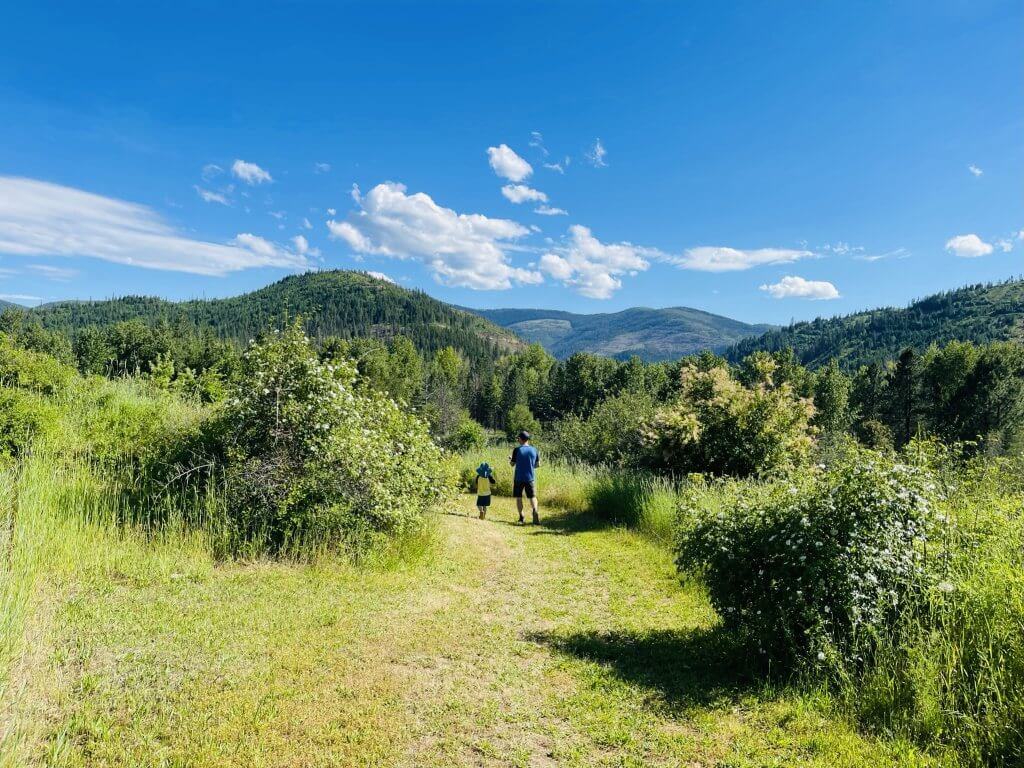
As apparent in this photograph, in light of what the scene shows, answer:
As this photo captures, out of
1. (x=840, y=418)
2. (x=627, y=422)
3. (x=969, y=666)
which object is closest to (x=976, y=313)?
(x=840, y=418)

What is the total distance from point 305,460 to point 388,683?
13.3ft

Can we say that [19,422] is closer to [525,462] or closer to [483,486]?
[483,486]

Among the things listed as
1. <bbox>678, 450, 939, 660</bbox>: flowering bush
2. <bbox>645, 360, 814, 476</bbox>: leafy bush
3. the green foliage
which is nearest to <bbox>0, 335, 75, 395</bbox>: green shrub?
<bbox>678, 450, 939, 660</bbox>: flowering bush

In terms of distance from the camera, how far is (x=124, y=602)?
4727 mm

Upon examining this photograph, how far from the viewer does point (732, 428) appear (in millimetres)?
12547

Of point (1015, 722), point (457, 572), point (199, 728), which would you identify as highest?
point (1015, 722)

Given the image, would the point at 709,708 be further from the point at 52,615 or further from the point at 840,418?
the point at 840,418

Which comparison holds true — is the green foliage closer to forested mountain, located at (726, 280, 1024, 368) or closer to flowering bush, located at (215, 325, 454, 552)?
flowering bush, located at (215, 325, 454, 552)

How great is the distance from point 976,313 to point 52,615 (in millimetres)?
231360

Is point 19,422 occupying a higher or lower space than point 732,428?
higher

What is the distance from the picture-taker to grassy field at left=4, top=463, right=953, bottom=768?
321cm

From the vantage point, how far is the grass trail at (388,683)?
322 cm

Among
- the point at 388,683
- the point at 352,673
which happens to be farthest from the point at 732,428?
the point at 352,673

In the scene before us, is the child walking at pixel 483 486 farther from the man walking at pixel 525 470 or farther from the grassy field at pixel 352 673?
the grassy field at pixel 352 673
